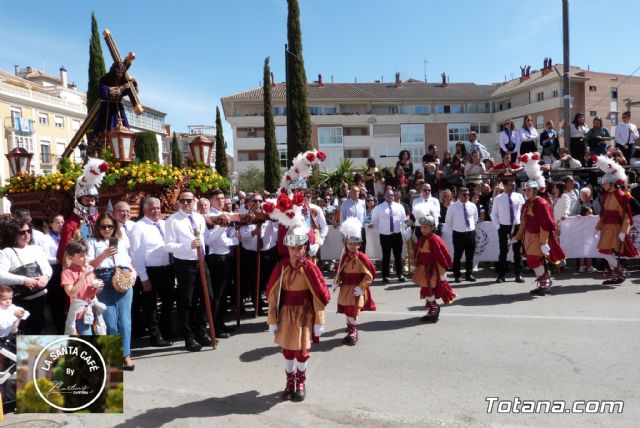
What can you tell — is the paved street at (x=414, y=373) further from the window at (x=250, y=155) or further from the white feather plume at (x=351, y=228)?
the window at (x=250, y=155)

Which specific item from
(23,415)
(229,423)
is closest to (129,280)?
(23,415)

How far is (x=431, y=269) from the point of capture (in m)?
7.17

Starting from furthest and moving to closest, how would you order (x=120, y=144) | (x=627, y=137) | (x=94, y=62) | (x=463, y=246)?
(x=94, y=62) → (x=627, y=137) → (x=463, y=246) → (x=120, y=144)

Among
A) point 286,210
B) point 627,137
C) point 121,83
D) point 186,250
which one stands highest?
point 121,83

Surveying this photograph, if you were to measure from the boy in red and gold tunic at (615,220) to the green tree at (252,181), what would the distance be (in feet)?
133

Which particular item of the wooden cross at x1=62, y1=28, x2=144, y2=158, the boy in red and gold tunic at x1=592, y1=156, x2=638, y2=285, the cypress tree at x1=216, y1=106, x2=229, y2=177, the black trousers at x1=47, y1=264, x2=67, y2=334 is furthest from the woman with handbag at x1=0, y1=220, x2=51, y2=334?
the cypress tree at x1=216, y1=106, x2=229, y2=177

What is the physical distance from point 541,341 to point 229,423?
399cm

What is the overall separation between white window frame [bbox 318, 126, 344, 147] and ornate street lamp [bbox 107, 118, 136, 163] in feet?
150

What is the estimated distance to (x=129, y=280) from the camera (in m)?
5.31

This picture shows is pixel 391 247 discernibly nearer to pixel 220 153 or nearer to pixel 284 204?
pixel 284 204

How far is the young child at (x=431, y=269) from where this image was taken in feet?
23.1

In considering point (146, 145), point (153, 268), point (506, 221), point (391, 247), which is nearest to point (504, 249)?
point (506, 221)

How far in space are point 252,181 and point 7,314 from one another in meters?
44.6

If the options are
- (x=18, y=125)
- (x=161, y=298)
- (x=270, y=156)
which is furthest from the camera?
(x=18, y=125)
